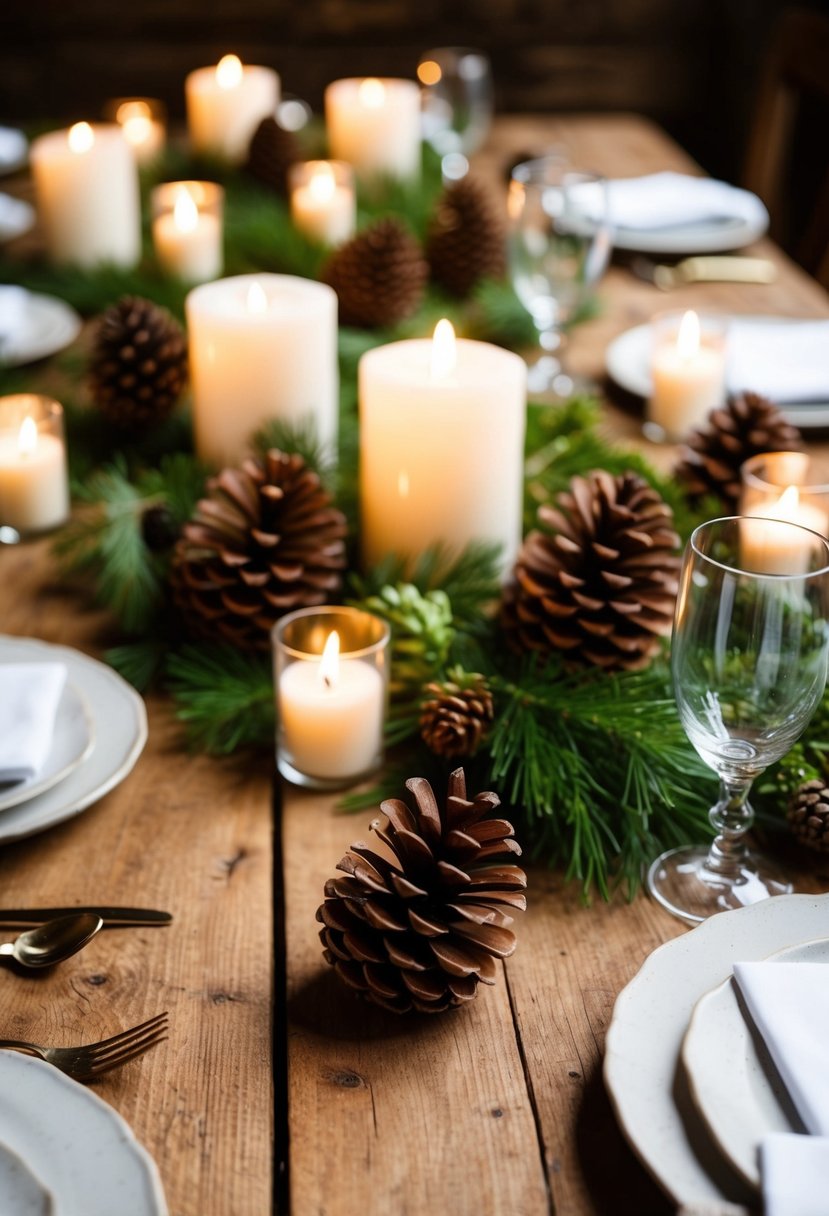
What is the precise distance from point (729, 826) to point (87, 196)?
121cm

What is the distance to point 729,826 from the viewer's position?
0.70 meters

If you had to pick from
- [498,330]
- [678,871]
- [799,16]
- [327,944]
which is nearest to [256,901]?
[327,944]

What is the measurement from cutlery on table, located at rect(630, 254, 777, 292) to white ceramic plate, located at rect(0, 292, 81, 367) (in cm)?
71

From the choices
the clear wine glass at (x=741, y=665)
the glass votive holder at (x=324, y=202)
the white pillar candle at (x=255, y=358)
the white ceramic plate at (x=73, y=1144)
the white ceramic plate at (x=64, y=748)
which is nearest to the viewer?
the white ceramic plate at (x=73, y=1144)

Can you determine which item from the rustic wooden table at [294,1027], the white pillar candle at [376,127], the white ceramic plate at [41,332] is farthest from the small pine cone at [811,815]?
the white pillar candle at [376,127]

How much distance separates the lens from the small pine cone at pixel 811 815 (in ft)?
2.34

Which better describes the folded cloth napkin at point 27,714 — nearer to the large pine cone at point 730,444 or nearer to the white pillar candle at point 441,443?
the white pillar candle at point 441,443

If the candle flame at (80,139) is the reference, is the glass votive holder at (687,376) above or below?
below

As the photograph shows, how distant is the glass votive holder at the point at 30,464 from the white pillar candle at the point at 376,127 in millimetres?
937

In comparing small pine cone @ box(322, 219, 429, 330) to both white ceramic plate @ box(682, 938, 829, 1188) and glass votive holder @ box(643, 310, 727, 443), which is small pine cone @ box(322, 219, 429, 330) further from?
white ceramic plate @ box(682, 938, 829, 1188)

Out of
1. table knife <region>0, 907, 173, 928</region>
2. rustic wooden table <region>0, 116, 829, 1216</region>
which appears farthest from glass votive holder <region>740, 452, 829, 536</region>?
table knife <region>0, 907, 173, 928</region>

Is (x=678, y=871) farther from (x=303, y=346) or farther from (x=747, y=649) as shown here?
(x=303, y=346)

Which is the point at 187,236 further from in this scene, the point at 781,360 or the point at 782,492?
the point at 782,492

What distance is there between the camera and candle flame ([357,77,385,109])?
1.88 meters
